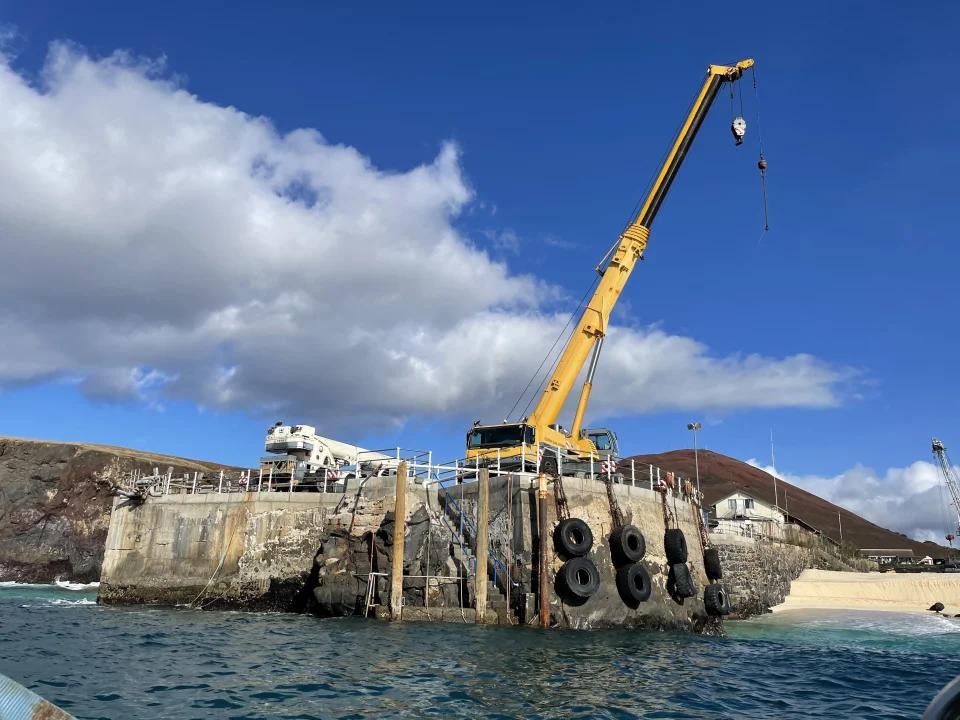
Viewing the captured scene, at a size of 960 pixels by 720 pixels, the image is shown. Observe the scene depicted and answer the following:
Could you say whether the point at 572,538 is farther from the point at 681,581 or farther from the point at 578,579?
the point at 681,581

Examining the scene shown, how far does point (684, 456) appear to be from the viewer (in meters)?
118

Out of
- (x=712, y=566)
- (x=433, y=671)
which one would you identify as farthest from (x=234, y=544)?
(x=712, y=566)

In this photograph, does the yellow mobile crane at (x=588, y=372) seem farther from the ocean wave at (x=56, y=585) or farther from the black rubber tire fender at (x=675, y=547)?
the ocean wave at (x=56, y=585)

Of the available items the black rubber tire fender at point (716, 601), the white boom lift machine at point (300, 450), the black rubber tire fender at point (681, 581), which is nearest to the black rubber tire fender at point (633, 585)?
the black rubber tire fender at point (681, 581)

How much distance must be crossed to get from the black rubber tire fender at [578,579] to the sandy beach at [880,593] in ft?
83.5

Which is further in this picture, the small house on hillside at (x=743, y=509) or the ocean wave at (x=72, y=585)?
the small house on hillside at (x=743, y=509)

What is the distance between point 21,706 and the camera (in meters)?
3.74

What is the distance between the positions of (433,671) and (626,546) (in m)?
12.4

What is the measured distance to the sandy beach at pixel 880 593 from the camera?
45.7 m

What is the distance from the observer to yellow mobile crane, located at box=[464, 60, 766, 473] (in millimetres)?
28953

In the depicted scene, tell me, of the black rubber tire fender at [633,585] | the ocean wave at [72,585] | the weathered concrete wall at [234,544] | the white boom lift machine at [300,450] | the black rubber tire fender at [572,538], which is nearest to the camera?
the black rubber tire fender at [572,538]

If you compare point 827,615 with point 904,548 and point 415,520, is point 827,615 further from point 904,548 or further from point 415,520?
point 904,548

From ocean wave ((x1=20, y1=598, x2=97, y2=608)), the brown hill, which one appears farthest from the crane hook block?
the brown hill

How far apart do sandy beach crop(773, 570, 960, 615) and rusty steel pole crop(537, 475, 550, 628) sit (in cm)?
2682
